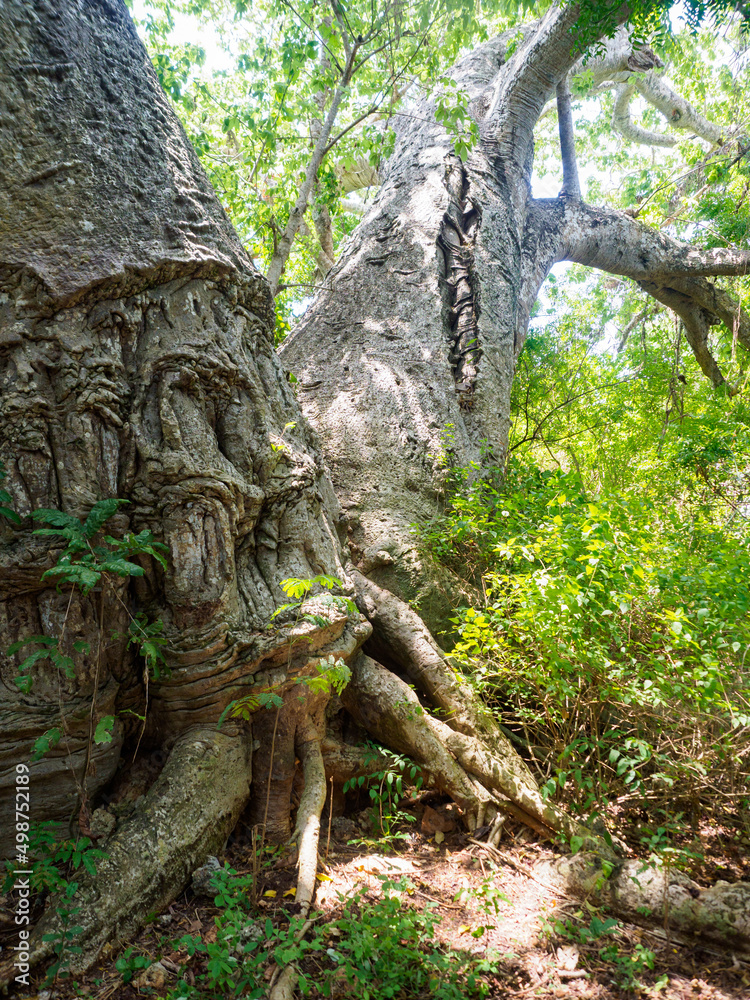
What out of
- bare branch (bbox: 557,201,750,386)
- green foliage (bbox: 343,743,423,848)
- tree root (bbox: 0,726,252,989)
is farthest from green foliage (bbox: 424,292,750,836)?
bare branch (bbox: 557,201,750,386)

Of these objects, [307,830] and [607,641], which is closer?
[307,830]

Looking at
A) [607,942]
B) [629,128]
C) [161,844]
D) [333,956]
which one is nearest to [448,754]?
[607,942]

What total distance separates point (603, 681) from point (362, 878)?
1393mm

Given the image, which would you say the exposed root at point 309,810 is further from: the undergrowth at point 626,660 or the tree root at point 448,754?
the undergrowth at point 626,660

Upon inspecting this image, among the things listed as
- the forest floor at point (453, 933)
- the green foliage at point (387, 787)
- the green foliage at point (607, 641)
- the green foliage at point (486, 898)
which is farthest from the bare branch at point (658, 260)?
the green foliage at point (486, 898)

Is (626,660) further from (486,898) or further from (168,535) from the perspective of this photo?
(168,535)

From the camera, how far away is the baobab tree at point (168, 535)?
241 centimetres

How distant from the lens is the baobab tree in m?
2.41

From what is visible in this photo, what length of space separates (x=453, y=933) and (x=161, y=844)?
1210 mm

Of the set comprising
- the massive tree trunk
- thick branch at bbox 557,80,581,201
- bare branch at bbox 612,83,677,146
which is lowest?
the massive tree trunk

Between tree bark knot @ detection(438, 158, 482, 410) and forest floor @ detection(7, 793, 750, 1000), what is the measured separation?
3.09 metres

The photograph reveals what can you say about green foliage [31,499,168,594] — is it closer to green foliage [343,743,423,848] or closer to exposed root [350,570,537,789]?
exposed root [350,570,537,789]

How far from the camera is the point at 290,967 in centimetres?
200

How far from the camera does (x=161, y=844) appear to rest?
2.31 m
